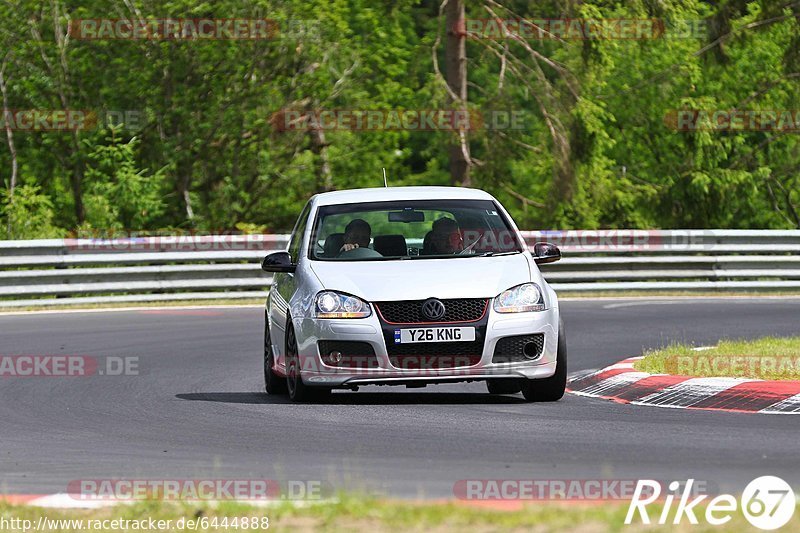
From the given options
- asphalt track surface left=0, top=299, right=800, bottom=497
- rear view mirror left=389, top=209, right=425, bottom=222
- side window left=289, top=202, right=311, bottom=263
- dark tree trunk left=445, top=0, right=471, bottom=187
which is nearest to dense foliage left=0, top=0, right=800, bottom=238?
dark tree trunk left=445, top=0, right=471, bottom=187

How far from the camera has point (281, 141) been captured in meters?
34.2

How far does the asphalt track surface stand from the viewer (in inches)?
307

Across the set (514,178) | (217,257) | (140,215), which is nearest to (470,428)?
(217,257)

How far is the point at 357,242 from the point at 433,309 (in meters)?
1.34

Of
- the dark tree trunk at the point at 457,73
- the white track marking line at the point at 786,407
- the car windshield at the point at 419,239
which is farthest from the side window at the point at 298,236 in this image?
the dark tree trunk at the point at 457,73

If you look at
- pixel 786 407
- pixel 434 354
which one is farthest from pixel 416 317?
pixel 786 407

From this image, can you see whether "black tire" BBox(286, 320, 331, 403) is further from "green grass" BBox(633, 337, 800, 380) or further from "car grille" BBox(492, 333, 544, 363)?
"green grass" BBox(633, 337, 800, 380)

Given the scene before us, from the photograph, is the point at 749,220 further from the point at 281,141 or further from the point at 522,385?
the point at 522,385

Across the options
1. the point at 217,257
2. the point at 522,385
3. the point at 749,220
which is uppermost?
the point at 522,385

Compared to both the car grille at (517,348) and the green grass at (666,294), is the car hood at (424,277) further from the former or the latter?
the green grass at (666,294)

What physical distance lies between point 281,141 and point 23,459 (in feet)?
84.5

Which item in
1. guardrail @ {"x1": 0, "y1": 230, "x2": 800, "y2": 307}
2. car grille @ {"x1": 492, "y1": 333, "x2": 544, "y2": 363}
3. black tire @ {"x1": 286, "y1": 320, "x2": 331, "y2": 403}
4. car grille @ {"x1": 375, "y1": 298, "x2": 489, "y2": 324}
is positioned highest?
car grille @ {"x1": 375, "y1": 298, "x2": 489, "y2": 324}

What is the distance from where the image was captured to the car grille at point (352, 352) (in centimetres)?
1077

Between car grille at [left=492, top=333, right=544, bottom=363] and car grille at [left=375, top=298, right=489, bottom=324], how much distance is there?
0.26 meters
